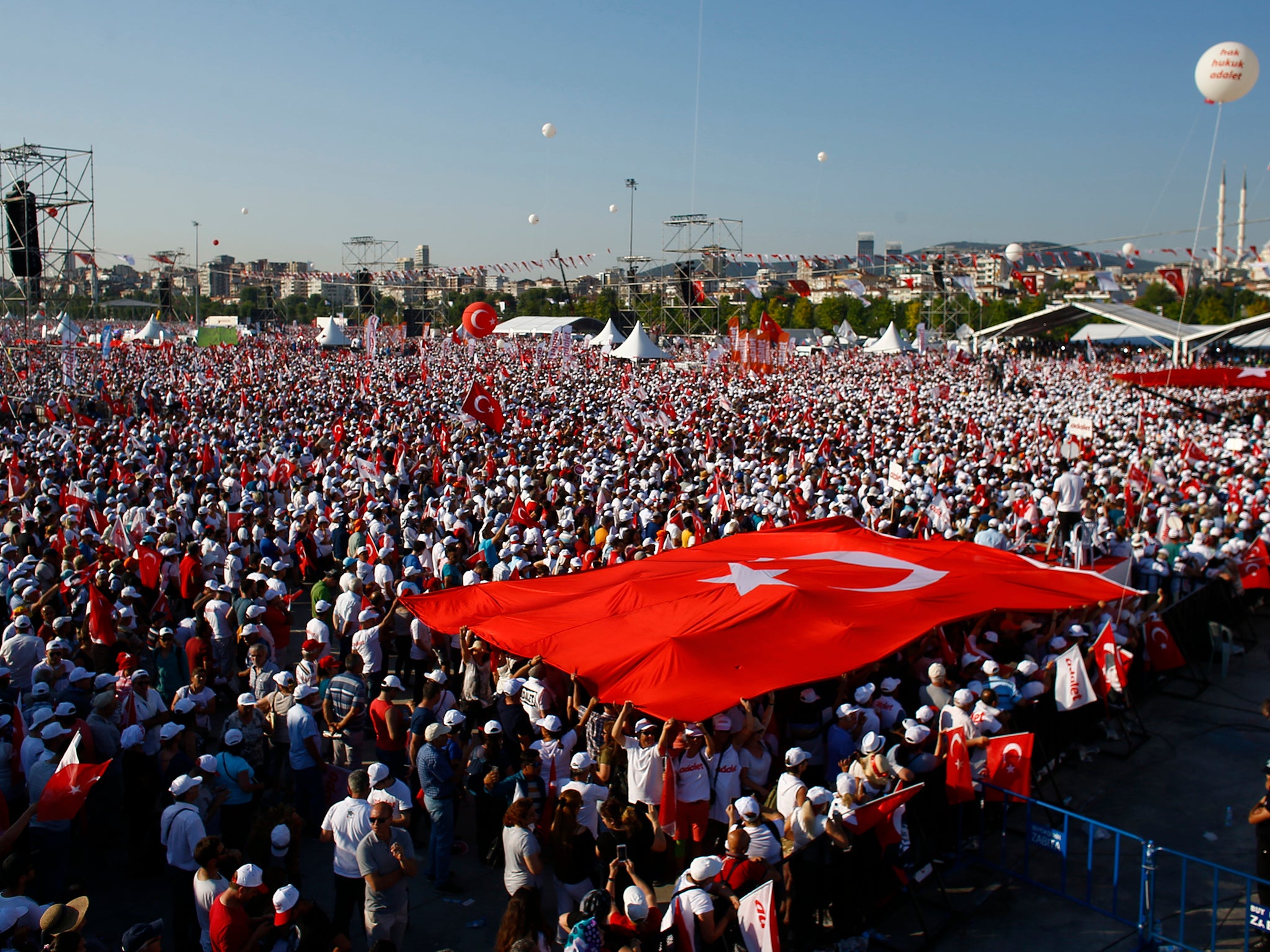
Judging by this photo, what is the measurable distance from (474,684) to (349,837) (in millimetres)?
2548

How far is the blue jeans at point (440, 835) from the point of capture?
5.86 m

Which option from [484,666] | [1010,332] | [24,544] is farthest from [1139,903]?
[1010,332]

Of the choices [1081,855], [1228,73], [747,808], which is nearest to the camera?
[747,808]

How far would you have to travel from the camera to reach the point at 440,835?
5.94 metres

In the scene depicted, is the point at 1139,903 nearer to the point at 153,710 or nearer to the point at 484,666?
the point at 484,666

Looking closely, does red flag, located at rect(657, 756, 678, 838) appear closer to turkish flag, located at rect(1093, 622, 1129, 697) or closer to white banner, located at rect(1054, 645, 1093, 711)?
white banner, located at rect(1054, 645, 1093, 711)

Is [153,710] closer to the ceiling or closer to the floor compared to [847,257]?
closer to the floor

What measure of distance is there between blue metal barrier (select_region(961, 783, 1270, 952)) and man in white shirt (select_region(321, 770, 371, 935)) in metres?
4.03

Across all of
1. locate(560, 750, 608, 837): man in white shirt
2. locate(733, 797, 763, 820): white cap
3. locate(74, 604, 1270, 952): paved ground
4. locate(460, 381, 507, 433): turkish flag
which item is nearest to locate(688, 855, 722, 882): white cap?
locate(733, 797, 763, 820): white cap

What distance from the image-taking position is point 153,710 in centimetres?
646

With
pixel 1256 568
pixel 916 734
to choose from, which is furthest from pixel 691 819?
pixel 1256 568

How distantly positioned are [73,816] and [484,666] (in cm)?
297

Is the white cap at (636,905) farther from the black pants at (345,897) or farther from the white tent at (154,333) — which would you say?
the white tent at (154,333)

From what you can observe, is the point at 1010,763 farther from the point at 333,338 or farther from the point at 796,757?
the point at 333,338
